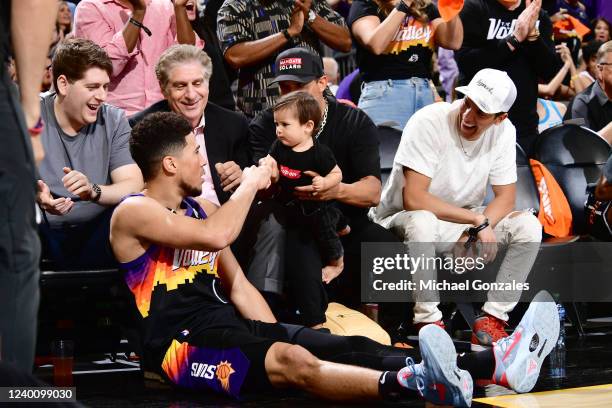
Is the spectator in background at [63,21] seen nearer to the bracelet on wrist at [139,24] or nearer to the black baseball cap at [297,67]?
the bracelet on wrist at [139,24]

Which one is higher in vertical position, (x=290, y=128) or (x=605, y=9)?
(x=605, y=9)

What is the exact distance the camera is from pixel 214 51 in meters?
6.55

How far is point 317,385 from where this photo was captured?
4.08 metres

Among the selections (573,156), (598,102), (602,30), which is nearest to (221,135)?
(573,156)

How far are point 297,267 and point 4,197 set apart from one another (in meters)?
3.05

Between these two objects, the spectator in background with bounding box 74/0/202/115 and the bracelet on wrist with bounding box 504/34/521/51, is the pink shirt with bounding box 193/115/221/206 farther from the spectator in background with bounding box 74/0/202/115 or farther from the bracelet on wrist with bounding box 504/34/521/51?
the bracelet on wrist with bounding box 504/34/521/51

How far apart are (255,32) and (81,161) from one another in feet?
5.44

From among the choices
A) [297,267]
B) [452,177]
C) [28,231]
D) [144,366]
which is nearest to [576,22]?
[452,177]

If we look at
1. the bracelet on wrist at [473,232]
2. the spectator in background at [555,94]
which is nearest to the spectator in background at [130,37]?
the bracelet on wrist at [473,232]

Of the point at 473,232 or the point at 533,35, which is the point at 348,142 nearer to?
the point at 473,232

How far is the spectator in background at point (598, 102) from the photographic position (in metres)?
7.59

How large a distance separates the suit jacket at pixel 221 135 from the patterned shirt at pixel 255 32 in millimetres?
623

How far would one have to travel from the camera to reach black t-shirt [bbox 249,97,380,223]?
5.73 metres

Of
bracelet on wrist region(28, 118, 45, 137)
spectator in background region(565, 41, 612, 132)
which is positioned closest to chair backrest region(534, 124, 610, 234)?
spectator in background region(565, 41, 612, 132)
